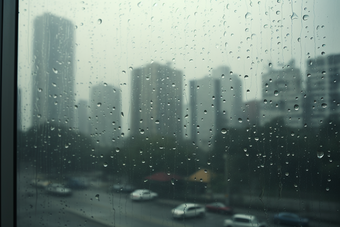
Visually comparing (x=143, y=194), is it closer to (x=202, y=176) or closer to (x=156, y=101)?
(x=202, y=176)

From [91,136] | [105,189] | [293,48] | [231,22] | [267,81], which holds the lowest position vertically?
[105,189]

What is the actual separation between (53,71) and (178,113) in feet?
1.88

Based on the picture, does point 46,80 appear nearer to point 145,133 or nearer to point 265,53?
point 145,133

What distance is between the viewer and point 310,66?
77 cm

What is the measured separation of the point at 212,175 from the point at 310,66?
463mm

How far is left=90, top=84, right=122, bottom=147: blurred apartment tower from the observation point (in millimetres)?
944

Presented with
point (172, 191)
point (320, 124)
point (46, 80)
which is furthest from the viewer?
point (46, 80)

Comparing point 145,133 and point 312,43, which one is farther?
point 145,133

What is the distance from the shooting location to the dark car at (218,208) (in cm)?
80

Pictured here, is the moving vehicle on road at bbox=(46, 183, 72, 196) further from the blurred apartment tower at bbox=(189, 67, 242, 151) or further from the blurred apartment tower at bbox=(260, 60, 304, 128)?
the blurred apartment tower at bbox=(260, 60, 304, 128)

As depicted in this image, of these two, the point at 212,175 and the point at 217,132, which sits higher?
the point at 217,132

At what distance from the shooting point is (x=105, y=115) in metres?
0.96

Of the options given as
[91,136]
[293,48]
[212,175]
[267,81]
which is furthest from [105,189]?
[293,48]

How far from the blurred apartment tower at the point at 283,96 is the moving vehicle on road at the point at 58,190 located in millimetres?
797
